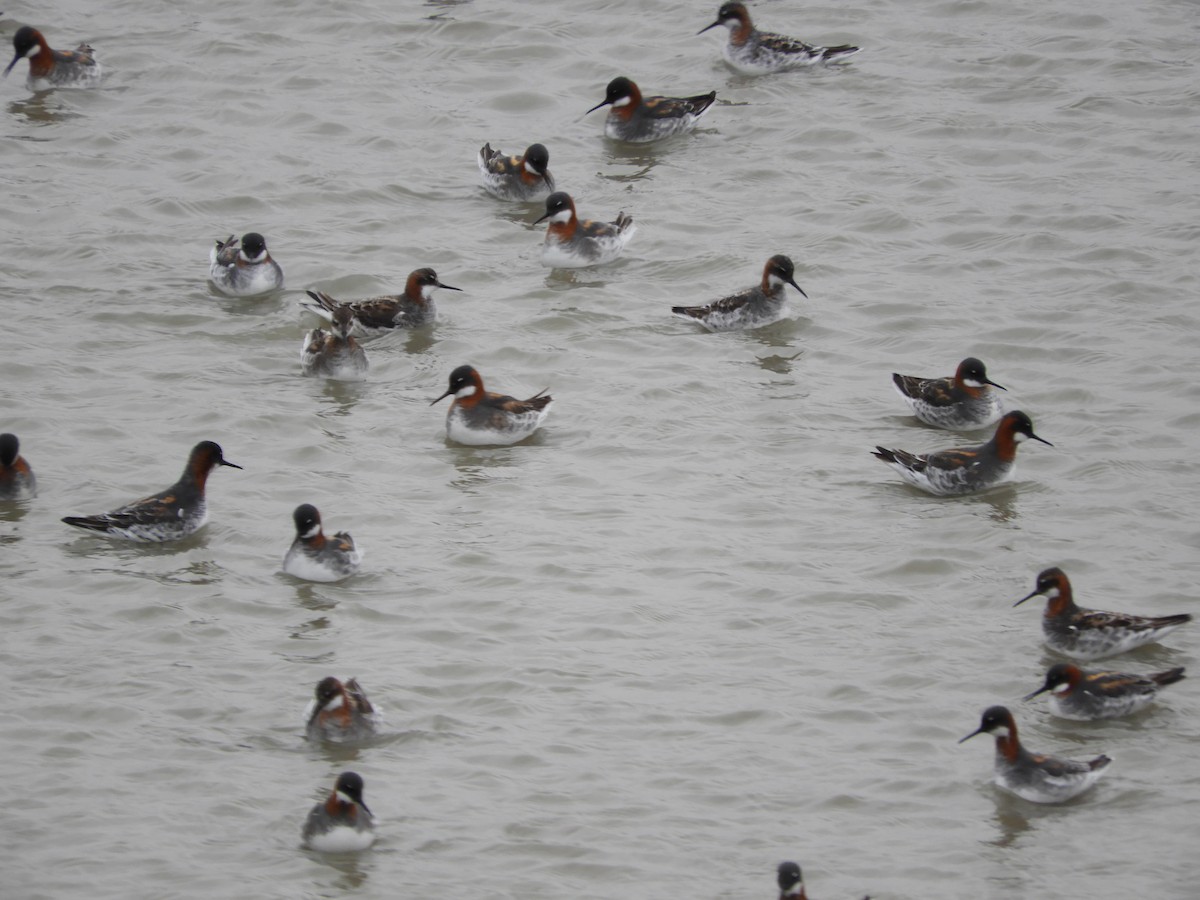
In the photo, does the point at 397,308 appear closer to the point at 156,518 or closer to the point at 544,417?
the point at 544,417

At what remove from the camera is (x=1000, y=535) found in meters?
12.9

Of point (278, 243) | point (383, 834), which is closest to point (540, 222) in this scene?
point (278, 243)

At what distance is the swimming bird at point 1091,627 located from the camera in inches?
435

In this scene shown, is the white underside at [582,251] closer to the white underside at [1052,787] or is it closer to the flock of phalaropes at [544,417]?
the flock of phalaropes at [544,417]

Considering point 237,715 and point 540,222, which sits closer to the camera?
point 237,715

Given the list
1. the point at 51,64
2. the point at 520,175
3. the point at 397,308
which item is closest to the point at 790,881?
the point at 397,308

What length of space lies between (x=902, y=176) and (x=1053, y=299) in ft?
10.7

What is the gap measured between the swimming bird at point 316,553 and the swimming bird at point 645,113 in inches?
390

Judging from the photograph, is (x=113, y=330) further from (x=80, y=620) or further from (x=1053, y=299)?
(x=1053, y=299)

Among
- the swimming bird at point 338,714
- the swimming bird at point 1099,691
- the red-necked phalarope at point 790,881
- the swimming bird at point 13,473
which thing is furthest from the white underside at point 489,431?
the red-necked phalarope at point 790,881

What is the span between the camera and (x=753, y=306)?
16.4 m

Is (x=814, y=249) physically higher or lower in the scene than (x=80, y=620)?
higher

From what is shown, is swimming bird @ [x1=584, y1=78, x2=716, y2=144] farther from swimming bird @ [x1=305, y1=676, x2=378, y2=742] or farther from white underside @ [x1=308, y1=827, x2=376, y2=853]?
white underside @ [x1=308, y1=827, x2=376, y2=853]

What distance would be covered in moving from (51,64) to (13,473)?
406 inches
